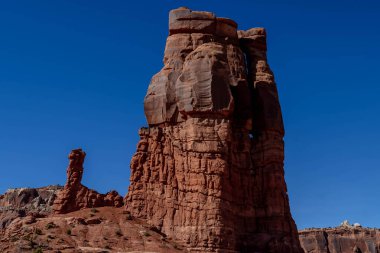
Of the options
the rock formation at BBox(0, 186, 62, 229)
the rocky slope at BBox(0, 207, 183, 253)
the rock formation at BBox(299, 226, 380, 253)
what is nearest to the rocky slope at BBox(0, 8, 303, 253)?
the rocky slope at BBox(0, 207, 183, 253)

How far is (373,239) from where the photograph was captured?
5418 inches

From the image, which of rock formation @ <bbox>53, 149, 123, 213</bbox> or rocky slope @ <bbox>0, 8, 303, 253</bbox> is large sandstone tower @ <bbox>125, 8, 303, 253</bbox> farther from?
rock formation @ <bbox>53, 149, 123, 213</bbox>

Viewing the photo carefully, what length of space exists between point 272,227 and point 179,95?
17818mm

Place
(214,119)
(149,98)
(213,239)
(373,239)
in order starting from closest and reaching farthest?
(213,239) < (214,119) < (149,98) < (373,239)

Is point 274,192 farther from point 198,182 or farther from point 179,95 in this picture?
point 179,95

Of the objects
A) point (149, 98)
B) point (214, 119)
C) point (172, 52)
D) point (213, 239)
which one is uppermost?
point (172, 52)

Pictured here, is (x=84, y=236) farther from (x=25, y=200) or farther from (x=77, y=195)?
(x=25, y=200)

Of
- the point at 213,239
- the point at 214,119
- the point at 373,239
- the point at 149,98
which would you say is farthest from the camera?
the point at 373,239

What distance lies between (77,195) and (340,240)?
84.0 metres

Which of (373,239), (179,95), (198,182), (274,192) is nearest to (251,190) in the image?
(274,192)

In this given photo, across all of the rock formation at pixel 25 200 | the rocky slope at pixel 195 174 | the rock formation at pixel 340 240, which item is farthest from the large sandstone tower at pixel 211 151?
the rock formation at pixel 340 240

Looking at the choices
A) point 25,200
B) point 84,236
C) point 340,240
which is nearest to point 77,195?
point 84,236

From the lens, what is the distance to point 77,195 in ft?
226

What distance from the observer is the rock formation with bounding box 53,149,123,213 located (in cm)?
6812
